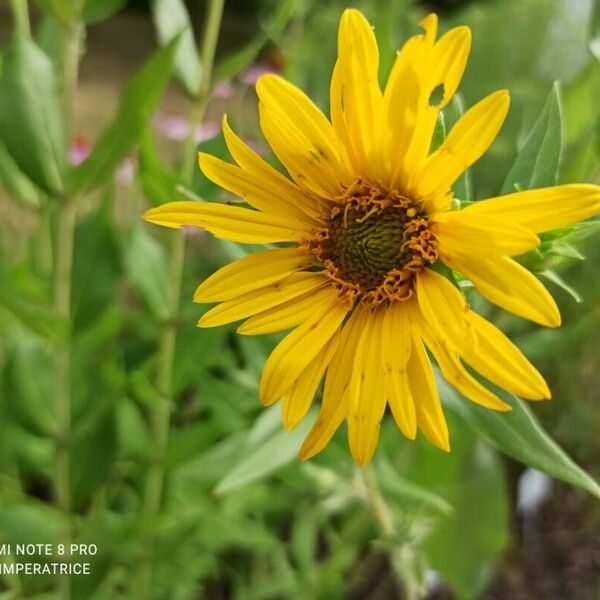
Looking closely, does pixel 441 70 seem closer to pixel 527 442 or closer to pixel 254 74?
pixel 527 442

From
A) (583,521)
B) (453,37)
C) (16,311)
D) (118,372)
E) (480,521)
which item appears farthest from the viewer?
(583,521)

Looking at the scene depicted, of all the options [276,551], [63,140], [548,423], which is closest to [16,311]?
[63,140]

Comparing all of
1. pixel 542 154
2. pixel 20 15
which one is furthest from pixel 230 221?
pixel 20 15

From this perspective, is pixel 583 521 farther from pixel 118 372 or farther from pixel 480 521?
pixel 118 372

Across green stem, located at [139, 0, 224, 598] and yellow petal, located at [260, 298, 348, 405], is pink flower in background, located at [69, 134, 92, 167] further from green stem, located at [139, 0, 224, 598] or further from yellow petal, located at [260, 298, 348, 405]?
yellow petal, located at [260, 298, 348, 405]

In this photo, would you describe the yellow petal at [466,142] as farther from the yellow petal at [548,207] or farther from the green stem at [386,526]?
the green stem at [386,526]

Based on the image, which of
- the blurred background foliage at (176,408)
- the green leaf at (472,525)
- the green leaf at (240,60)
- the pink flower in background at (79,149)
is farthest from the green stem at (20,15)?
the green leaf at (472,525)
